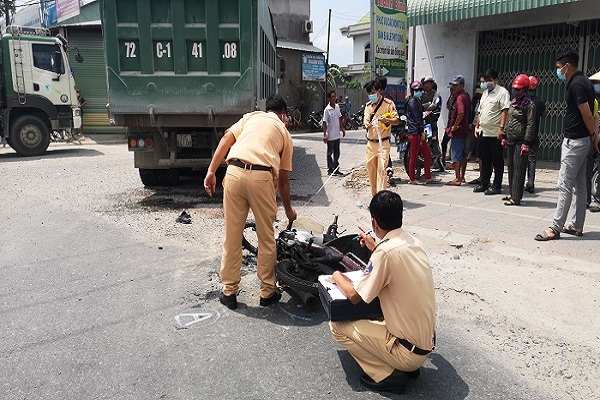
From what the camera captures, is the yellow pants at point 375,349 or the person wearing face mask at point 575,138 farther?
the person wearing face mask at point 575,138

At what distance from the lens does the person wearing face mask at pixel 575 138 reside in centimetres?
517

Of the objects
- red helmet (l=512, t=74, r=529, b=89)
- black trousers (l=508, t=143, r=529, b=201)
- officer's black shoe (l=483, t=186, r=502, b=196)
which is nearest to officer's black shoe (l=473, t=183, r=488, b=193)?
officer's black shoe (l=483, t=186, r=502, b=196)

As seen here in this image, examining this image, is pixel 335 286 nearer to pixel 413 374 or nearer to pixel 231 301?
pixel 413 374

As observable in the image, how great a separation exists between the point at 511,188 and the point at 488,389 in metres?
4.85

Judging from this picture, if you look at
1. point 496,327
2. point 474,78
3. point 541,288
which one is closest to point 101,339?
point 496,327

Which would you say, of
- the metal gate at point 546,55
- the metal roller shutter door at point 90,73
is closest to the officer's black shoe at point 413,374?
the metal gate at point 546,55

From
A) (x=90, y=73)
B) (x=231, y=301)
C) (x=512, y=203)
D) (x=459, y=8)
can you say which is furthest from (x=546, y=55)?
(x=90, y=73)

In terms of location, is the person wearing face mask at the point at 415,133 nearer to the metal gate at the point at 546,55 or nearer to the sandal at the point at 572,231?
the metal gate at the point at 546,55

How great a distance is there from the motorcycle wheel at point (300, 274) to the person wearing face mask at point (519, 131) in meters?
4.18

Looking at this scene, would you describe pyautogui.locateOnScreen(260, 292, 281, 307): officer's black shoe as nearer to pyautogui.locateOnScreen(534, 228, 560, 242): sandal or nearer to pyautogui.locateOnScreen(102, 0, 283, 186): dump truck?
pyautogui.locateOnScreen(534, 228, 560, 242): sandal

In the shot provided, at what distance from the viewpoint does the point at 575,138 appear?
5309mm

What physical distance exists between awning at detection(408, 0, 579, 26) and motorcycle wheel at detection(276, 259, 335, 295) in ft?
23.7

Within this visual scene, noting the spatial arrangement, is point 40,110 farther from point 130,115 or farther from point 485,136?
point 485,136

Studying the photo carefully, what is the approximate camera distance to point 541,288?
4289mm
